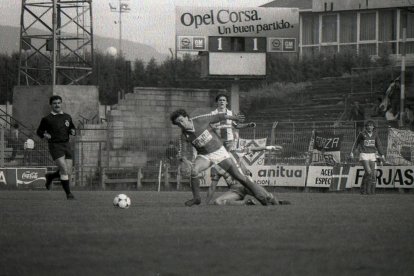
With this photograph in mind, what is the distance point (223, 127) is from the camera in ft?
61.5

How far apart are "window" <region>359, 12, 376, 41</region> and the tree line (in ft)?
10.8

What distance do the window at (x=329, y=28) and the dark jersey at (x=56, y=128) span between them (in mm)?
47078

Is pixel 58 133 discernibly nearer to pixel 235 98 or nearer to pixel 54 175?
→ pixel 54 175

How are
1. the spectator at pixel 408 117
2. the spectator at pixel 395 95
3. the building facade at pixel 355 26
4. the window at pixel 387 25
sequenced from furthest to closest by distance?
the window at pixel 387 25, the building facade at pixel 355 26, the spectator at pixel 395 95, the spectator at pixel 408 117

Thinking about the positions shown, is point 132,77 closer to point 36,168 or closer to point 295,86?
point 295,86

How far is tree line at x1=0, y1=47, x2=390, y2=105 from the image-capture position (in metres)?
60.4

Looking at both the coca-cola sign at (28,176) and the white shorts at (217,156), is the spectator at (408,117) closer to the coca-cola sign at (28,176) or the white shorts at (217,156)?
the coca-cola sign at (28,176)

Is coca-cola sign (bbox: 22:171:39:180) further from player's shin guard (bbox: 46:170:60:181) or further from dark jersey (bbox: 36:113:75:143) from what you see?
dark jersey (bbox: 36:113:75:143)

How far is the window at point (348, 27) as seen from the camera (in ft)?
211

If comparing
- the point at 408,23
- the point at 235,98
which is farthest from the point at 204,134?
the point at 408,23

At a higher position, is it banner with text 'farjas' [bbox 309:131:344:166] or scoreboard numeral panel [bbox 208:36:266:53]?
scoreboard numeral panel [bbox 208:36:266:53]

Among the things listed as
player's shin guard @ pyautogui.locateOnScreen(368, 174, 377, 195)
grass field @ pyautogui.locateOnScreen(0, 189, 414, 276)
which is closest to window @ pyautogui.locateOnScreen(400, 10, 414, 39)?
player's shin guard @ pyautogui.locateOnScreen(368, 174, 377, 195)

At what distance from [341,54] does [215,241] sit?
5234 centimetres

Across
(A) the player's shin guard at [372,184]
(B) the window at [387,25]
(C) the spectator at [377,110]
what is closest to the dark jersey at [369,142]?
(A) the player's shin guard at [372,184]
